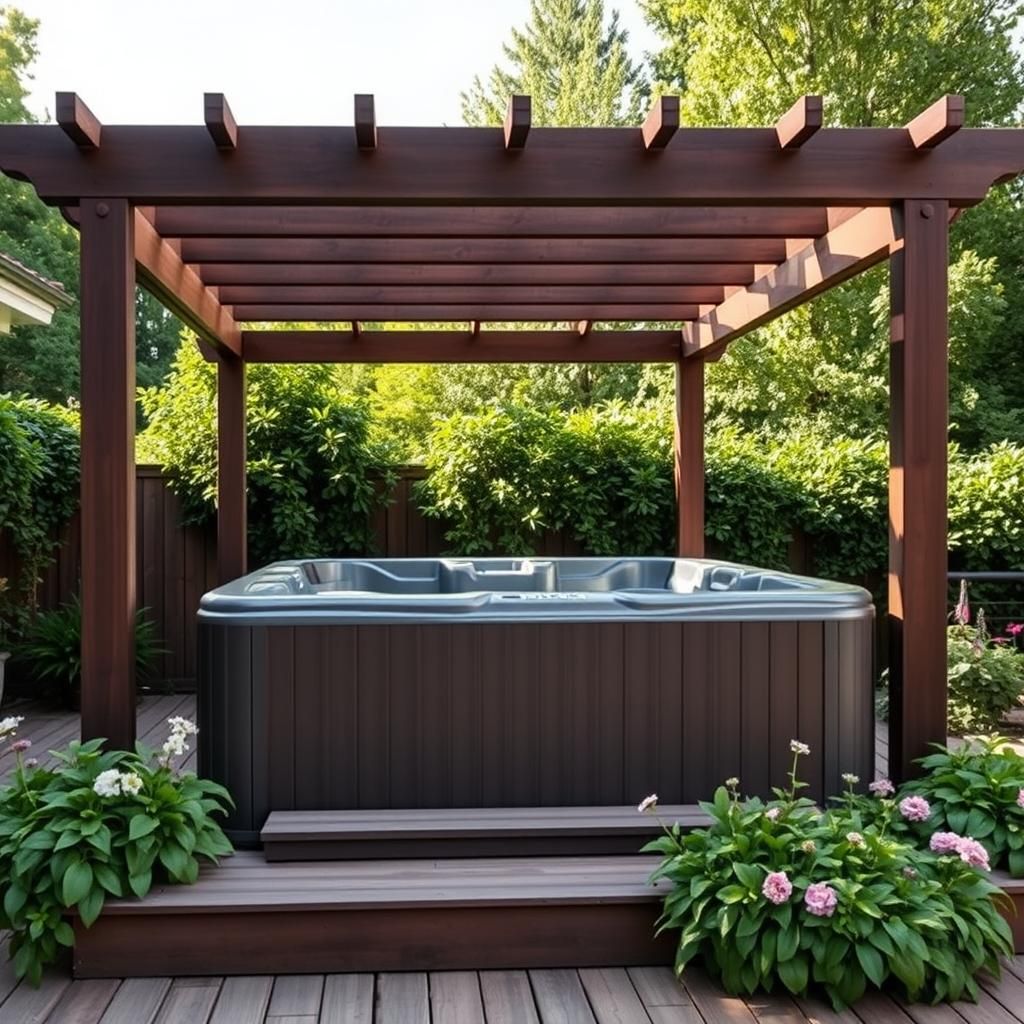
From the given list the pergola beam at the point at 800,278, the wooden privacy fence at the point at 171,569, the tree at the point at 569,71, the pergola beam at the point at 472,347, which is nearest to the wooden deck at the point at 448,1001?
the pergola beam at the point at 800,278

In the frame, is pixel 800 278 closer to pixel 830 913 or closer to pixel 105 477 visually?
pixel 830 913

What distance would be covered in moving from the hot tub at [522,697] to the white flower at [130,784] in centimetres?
41

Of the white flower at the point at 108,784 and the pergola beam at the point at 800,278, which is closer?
the white flower at the point at 108,784

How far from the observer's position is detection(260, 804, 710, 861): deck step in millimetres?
2666

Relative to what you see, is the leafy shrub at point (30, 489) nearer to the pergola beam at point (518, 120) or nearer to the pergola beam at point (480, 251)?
the pergola beam at point (480, 251)

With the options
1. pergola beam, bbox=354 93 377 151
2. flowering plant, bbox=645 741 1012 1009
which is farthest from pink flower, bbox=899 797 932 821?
pergola beam, bbox=354 93 377 151

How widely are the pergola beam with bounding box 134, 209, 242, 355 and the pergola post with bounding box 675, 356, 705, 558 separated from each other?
2.52 meters

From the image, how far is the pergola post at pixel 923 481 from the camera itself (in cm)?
287

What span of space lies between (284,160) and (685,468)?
3416 mm

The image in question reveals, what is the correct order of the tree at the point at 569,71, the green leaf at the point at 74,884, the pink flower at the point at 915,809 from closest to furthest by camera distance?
the green leaf at the point at 74,884 → the pink flower at the point at 915,809 → the tree at the point at 569,71

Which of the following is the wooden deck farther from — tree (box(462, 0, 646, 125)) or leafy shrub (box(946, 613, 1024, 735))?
tree (box(462, 0, 646, 125))

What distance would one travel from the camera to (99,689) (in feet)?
8.98

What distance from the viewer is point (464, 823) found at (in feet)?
8.96

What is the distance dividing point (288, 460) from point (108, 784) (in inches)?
148
